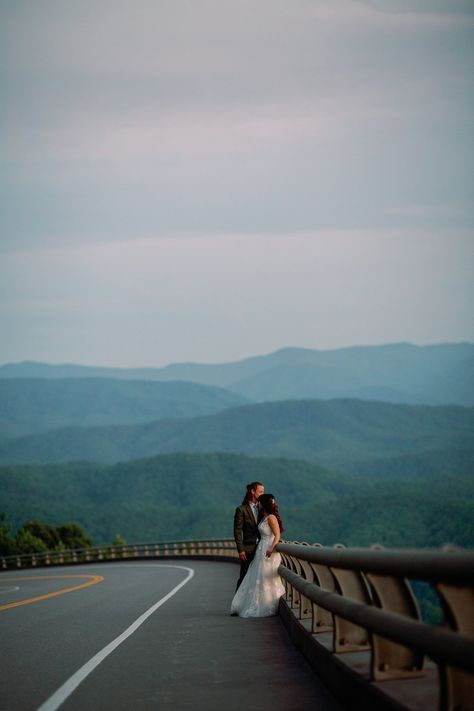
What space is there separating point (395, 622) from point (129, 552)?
64.4 meters

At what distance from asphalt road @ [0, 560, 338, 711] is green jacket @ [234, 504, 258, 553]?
1.14m

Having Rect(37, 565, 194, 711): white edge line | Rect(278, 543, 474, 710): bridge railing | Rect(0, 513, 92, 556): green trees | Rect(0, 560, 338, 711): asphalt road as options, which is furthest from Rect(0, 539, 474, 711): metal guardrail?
Rect(0, 513, 92, 556): green trees

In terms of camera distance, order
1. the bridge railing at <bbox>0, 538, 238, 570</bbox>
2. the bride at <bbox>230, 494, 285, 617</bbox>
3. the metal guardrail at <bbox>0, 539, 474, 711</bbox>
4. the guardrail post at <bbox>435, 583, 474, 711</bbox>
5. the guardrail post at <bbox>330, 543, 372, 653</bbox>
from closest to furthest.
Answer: the metal guardrail at <bbox>0, 539, 474, 711</bbox>
the guardrail post at <bbox>435, 583, 474, 711</bbox>
the guardrail post at <bbox>330, 543, 372, 653</bbox>
the bride at <bbox>230, 494, 285, 617</bbox>
the bridge railing at <bbox>0, 538, 238, 570</bbox>

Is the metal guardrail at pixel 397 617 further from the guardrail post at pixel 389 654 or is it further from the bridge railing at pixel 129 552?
the bridge railing at pixel 129 552

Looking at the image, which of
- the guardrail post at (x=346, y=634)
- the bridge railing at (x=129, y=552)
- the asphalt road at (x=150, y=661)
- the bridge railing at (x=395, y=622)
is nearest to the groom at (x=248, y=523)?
the asphalt road at (x=150, y=661)

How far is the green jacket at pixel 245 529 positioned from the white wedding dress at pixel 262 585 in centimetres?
55

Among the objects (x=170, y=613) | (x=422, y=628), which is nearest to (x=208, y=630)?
(x=170, y=613)

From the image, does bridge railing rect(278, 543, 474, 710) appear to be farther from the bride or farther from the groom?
the groom

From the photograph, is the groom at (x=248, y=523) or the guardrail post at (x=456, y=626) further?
the groom at (x=248, y=523)

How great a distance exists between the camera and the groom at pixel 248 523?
16969mm

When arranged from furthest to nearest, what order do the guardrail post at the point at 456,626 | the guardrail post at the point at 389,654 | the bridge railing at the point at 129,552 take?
1. the bridge railing at the point at 129,552
2. the guardrail post at the point at 389,654
3. the guardrail post at the point at 456,626

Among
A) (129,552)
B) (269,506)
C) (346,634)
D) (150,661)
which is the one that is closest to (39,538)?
(129,552)

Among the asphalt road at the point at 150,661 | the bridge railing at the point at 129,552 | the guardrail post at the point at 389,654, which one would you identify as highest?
the bridge railing at the point at 129,552

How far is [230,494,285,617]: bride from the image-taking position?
15.9 m
